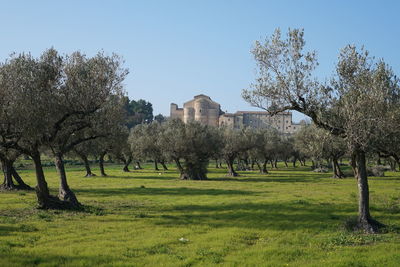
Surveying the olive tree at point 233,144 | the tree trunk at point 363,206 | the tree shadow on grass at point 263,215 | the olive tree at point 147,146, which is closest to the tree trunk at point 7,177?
the tree shadow on grass at point 263,215

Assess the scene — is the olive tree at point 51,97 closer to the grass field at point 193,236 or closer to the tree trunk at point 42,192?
the tree trunk at point 42,192

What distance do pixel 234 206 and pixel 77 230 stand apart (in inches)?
498

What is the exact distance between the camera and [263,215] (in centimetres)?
2395

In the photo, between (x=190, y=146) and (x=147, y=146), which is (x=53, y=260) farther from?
(x=147, y=146)

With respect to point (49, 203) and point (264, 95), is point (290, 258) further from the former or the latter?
point (49, 203)

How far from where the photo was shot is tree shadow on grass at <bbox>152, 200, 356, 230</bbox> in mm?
20828

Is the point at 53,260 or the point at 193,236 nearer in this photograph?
the point at 53,260

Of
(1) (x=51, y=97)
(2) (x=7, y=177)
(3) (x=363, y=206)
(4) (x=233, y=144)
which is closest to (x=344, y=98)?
(3) (x=363, y=206)

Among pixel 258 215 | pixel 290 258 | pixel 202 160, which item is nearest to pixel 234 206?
pixel 258 215

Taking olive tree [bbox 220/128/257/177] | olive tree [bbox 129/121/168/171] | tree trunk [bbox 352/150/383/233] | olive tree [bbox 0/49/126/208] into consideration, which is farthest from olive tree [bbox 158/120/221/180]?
tree trunk [bbox 352/150/383/233]

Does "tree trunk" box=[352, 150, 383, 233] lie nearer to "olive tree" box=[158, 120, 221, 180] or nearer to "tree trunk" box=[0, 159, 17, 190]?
"tree trunk" box=[0, 159, 17, 190]

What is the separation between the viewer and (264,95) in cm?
2047

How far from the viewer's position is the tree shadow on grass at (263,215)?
820 inches

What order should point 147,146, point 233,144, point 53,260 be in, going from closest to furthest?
1. point 53,260
2. point 233,144
3. point 147,146
